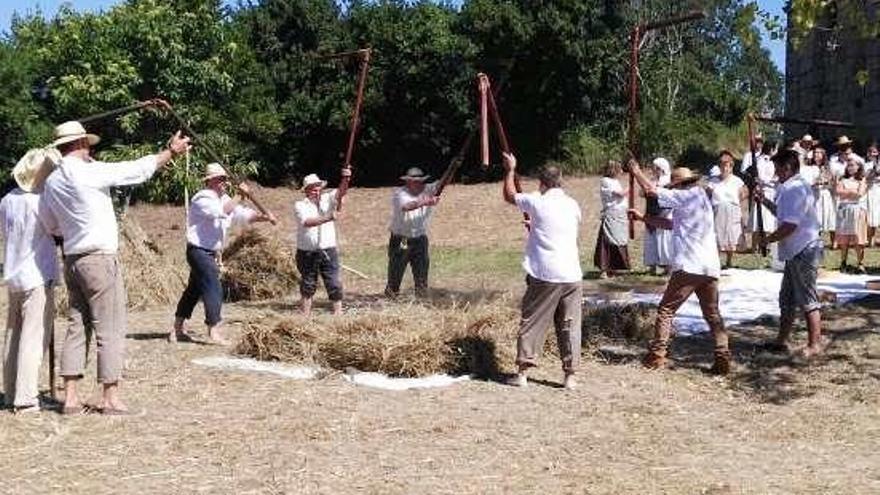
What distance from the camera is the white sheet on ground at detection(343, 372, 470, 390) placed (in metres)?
7.80

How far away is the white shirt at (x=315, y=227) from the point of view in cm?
1045

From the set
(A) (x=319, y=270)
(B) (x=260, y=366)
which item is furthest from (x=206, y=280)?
(A) (x=319, y=270)

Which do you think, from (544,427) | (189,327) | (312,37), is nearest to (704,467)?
(544,427)

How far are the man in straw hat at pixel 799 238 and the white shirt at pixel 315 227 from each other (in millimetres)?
4079

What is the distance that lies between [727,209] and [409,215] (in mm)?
4615

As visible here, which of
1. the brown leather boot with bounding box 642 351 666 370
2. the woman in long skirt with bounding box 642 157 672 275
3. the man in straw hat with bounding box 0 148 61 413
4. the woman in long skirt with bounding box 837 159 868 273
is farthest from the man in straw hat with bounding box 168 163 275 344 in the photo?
the woman in long skirt with bounding box 837 159 868 273

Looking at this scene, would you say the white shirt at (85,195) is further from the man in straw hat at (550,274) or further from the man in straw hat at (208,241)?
the man in straw hat at (550,274)

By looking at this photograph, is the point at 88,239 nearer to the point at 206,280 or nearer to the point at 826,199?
the point at 206,280

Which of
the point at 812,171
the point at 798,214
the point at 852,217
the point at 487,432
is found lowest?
the point at 487,432

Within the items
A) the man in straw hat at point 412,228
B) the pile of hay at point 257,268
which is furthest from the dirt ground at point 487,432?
the pile of hay at point 257,268

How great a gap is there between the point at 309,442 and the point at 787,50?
86.1 feet

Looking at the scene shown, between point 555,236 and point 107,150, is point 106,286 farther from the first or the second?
point 107,150

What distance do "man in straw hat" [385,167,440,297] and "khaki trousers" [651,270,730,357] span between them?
10.8 feet

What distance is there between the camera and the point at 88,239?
21.4 ft
